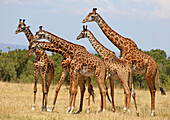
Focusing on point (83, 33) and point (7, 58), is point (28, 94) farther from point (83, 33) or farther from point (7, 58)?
point (7, 58)

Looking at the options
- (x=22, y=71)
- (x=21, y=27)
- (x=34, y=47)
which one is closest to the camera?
(x=34, y=47)

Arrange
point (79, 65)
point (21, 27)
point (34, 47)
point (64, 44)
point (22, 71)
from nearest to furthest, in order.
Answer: point (79, 65)
point (64, 44)
point (34, 47)
point (21, 27)
point (22, 71)

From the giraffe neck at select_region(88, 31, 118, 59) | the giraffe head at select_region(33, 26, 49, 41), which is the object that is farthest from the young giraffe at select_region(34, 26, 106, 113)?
the giraffe neck at select_region(88, 31, 118, 59)

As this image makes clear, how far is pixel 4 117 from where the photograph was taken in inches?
354

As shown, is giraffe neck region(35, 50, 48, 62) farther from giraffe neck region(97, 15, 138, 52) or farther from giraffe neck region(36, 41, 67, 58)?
giraffe neck region(97, 15, 138, 52)

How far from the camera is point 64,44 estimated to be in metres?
10.8

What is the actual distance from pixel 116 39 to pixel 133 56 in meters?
1.05

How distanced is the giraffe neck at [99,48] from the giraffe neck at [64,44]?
2.46 ft

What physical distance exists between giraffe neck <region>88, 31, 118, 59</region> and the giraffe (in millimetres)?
504

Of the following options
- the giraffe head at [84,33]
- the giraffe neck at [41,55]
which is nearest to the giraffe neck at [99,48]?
the giraffe head at [84,33]

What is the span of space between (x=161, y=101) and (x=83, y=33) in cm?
628

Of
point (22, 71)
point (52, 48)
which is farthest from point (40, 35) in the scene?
point (22, 71)

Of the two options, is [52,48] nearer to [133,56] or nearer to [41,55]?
[41,55]

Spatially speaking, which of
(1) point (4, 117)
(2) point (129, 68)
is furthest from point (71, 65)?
(1) point (4, 117)
